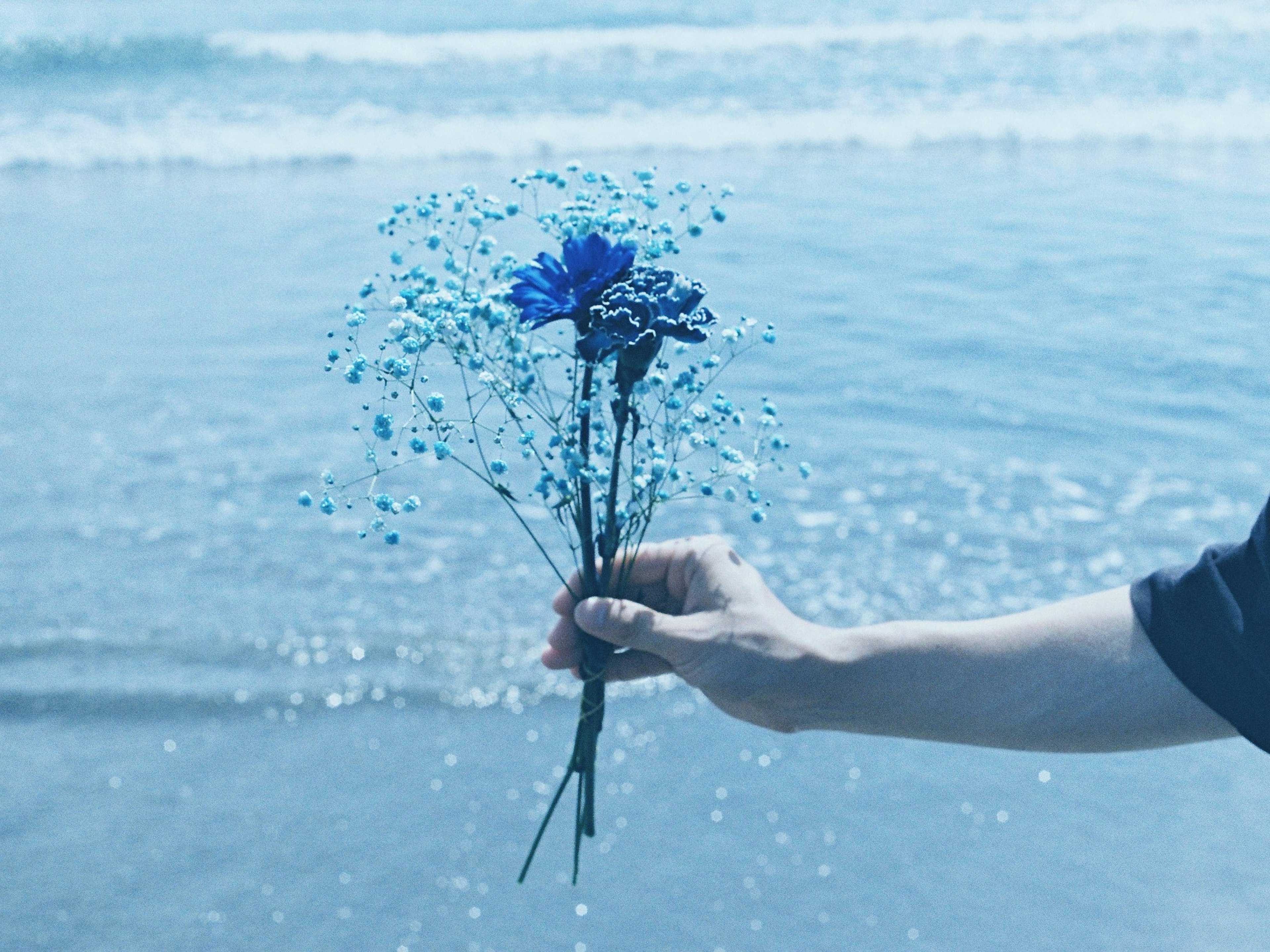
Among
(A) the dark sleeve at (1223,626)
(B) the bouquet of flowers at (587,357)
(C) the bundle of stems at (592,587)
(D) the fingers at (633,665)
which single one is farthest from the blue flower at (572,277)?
(A) the dark sleeve at (1223,626)

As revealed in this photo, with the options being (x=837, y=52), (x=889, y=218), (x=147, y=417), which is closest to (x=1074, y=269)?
(x=889, y=218)

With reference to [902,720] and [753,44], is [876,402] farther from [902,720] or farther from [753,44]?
[753,44]

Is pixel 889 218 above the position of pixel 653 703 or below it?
above

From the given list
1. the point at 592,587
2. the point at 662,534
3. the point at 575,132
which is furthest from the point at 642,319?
the point at 575,132

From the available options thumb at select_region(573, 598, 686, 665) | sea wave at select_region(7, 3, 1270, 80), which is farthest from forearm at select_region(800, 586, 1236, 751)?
sea wave at select_region(7, 3, 1270, 80)

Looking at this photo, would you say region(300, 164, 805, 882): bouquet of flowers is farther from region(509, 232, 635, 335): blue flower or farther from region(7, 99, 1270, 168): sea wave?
region(7, 99, 1270, 168): sea wave

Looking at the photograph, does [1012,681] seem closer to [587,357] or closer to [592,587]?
[592,587]
